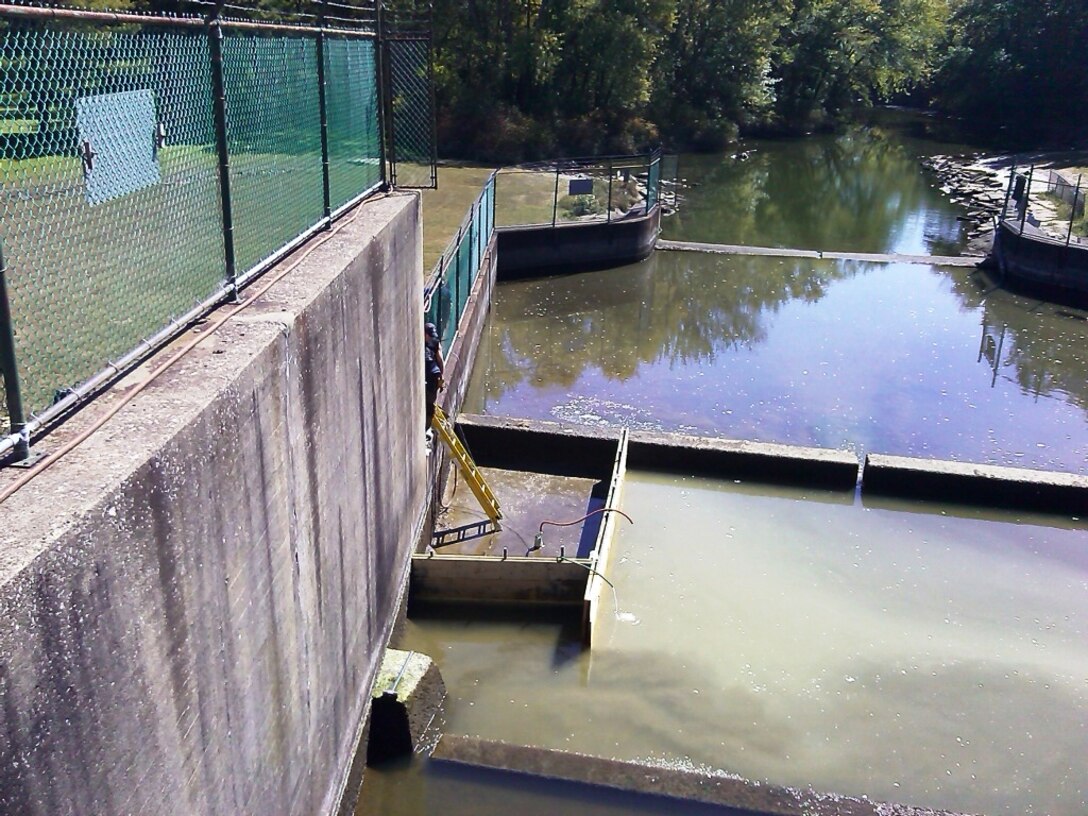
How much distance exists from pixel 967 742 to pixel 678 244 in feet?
54.1

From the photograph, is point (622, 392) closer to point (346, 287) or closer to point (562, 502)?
point (562, 502)

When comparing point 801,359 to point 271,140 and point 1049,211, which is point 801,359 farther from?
point 1049,211

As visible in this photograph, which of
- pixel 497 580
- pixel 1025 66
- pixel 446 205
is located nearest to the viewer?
pixel 497 580

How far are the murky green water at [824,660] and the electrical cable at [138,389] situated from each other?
10.7 feet

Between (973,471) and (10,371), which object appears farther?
(973,471)

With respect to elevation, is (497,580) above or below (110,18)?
below

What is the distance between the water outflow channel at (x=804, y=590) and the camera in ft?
21.7

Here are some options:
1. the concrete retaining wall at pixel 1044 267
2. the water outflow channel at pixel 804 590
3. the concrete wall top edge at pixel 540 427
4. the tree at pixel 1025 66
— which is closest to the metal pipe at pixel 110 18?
the water outflow channel at pixel 804 590

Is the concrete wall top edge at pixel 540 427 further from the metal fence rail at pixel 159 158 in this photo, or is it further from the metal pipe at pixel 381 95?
the metal fence rail at pixel 159 158

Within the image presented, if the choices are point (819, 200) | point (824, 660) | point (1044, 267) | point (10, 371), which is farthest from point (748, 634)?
point (819, 200)

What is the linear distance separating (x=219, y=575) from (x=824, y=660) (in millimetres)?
5471

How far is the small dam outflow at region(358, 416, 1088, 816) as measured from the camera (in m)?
6.21

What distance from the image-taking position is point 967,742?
680cm

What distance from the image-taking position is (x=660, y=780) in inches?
234
